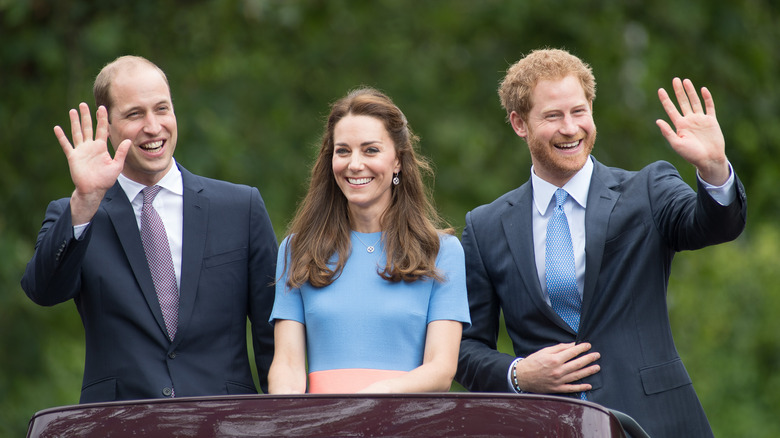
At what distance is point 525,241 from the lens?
180 inches

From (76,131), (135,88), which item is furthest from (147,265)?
(135,88)

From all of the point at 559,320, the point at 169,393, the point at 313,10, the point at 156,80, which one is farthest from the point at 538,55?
the point at 313,10

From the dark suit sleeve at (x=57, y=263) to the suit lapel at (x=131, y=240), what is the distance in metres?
0.20

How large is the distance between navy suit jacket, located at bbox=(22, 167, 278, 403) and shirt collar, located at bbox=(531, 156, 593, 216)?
3.37 ft

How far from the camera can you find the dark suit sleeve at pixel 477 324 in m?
4.61

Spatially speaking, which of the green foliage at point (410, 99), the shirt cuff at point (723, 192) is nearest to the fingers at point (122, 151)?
the shirt cuff at point (723, 192)

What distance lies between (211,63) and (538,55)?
704 centimetres

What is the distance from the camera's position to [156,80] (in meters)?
4.62

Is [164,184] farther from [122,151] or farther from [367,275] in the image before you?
[367,275]

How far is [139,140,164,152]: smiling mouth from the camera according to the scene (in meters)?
4.56

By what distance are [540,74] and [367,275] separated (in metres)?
0.96

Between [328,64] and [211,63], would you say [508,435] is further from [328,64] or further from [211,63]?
[328,64]

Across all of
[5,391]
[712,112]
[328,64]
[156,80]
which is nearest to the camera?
[712,112]

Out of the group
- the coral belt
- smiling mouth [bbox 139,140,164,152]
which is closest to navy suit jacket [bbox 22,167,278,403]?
smiling mouth [bbox 139,140,164,152]
